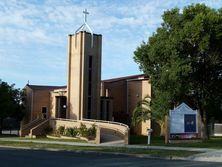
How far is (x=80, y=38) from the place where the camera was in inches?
2004

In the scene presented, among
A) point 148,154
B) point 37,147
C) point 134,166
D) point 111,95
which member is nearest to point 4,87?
point 111,95

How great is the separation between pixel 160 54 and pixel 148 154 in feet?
63.9

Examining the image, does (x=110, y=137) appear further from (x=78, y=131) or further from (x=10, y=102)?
(x=10, y=102)

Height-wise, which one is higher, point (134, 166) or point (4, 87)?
point (4, 87)

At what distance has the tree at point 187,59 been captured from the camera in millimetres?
40125

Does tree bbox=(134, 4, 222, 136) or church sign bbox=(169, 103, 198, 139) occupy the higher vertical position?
tree bbox=(134, 4, 222, 136)

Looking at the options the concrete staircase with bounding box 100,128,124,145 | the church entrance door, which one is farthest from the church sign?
the church entrance door

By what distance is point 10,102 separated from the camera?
5822 centimetres

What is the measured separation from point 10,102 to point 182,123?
3054cm

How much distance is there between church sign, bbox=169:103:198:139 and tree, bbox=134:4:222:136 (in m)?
6.77

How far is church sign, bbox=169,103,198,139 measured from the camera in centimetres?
3291

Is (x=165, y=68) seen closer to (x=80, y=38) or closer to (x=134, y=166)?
(x=80, y=38)

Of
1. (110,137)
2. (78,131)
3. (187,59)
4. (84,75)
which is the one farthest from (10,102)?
(187,59)

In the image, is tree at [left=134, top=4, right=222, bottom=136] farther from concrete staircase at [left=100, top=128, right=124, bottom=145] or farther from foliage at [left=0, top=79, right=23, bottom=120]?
foliage at [left=0, top=79, right=23, bottom=120]
